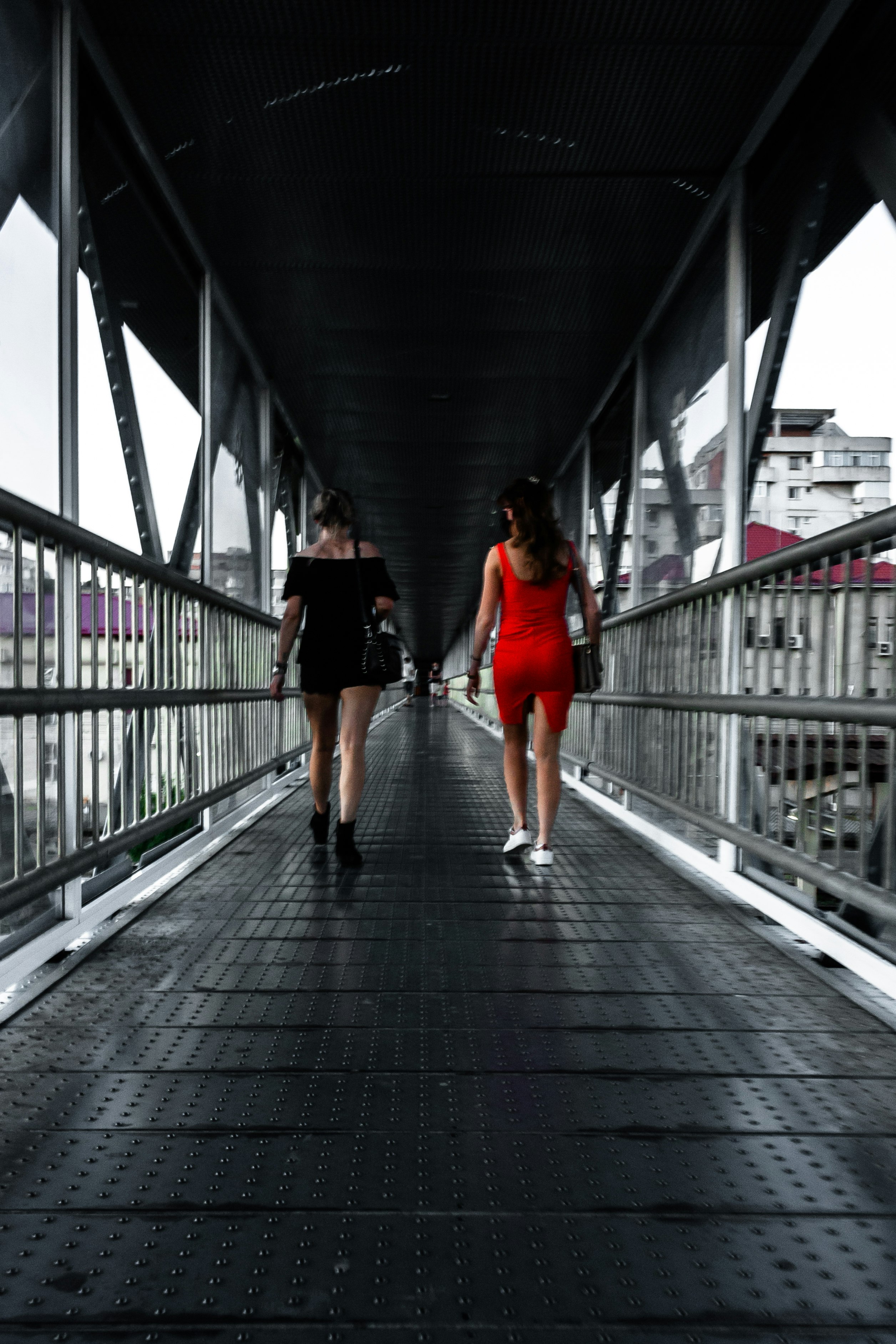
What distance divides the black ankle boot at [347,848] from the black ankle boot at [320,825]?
1.48ft

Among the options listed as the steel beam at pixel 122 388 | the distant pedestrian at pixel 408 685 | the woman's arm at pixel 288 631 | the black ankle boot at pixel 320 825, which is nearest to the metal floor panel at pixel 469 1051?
the woman's arm at pixel 288 631

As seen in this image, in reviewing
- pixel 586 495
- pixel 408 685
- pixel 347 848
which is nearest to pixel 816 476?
pixel 347 848

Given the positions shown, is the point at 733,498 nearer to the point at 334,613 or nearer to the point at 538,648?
the point at 538,648

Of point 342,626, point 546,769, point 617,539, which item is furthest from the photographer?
point 617,539

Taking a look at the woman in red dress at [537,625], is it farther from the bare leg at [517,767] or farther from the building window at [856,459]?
the building window at [856,459]

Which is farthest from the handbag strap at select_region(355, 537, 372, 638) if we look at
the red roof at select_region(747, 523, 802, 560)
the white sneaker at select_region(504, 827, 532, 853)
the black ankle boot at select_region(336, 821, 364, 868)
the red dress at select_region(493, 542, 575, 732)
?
the red roof at select_region(747, 523, 802, 560)

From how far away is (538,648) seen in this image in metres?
4.43

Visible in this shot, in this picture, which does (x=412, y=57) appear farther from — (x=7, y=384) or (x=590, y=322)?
(x=590, y=322)

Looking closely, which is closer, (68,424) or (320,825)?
(68,424)

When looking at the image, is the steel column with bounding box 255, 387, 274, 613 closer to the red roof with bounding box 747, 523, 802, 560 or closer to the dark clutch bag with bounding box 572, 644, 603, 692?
the dark clutch bag with bounding box 572, 644, 603, 692

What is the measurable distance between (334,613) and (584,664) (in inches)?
45.9

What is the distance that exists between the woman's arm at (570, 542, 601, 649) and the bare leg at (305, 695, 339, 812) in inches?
47.9

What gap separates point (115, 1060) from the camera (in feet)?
7.22

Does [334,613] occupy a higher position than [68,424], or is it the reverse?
[68,424]
